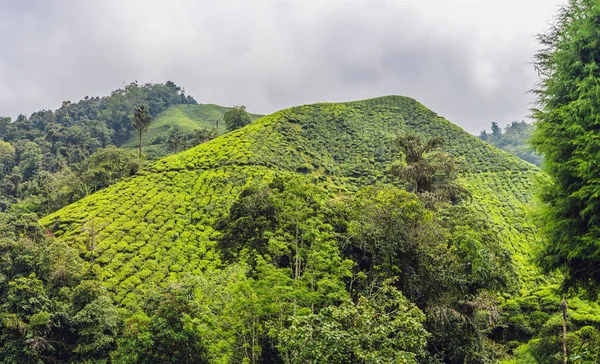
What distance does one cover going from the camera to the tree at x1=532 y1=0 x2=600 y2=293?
8.84m

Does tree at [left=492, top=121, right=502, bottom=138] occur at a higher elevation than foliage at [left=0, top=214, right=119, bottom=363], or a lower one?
higher

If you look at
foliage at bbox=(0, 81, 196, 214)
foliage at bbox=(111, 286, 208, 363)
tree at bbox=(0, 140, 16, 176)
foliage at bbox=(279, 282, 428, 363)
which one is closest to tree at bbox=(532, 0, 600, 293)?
foliage at bbox=(279, 282, 428, 363)

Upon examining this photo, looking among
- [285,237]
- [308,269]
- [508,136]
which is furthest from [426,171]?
[508,136]

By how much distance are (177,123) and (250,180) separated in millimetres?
78353

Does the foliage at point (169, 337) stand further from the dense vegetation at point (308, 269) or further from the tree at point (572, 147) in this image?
the tree at point (572, 147)

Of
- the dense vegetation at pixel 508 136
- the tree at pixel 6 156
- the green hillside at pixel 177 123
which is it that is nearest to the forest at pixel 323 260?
the tree at pixel 6 156

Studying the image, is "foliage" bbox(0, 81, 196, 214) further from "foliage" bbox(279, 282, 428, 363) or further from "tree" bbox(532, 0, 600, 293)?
"tree" bbox(532, 0, 600, 293)

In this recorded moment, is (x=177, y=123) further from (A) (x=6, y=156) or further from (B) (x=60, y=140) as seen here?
(A) (x=6, y=156)

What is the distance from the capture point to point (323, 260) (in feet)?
46.1

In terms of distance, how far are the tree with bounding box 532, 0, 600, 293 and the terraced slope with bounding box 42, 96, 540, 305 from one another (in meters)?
10.7

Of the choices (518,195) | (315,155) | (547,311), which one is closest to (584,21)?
(547,311)

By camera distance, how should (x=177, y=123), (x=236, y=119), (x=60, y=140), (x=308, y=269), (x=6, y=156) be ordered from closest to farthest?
1. (x=308, y=269)
2. (x=236, y=119)
3. (x=6, y=156)
4. (x=60, y=140)
5. (x=177, y=123)

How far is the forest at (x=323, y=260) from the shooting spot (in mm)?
9828

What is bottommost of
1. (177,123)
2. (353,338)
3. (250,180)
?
(353,338)
